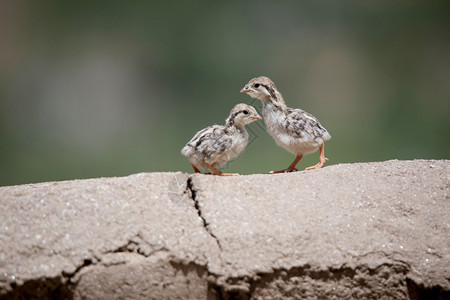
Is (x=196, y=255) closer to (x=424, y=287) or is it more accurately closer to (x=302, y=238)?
(x=302, y=238)

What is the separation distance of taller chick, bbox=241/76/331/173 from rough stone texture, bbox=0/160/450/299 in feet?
3.40

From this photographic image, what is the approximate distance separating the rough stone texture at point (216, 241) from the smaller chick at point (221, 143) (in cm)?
69

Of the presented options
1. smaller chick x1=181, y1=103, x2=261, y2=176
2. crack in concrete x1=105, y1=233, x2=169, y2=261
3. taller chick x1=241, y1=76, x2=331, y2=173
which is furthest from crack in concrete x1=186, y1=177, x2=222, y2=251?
taller chick x1=241, y1=76, x2=331, y2=173

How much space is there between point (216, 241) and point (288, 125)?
1.88 metres

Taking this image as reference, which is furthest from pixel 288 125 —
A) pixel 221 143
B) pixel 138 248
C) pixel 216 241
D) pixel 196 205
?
pixel 138 248

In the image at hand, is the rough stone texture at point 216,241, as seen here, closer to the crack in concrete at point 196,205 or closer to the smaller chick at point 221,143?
the crack in concrete at point 196,205

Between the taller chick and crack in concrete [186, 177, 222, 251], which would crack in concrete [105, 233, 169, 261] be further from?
the taller chick

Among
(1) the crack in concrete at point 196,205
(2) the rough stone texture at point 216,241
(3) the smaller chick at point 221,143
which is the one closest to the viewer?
(2) the rough stone texture at point 216,241

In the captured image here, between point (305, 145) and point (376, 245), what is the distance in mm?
1618

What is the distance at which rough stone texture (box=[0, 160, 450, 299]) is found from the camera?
3.69 meters

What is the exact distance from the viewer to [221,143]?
499 cm

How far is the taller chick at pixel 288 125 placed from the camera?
17.3 feet

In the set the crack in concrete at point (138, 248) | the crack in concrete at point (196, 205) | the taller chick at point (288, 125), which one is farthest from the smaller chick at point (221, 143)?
the crack in concrete at point (138, 248)

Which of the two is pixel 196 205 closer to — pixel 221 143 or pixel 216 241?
pixel 216 241
